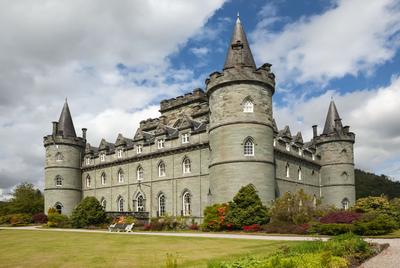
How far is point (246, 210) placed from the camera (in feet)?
96.3

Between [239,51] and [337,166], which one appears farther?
[337,166]

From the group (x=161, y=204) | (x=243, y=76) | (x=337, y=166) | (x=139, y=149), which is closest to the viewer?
(x=243, y=76)

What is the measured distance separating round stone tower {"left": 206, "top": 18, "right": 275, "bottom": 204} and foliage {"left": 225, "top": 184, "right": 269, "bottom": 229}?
140cm

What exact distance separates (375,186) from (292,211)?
61507 millimetres

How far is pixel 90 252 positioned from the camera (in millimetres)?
15773

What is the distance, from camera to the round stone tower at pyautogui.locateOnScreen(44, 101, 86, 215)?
161 ft

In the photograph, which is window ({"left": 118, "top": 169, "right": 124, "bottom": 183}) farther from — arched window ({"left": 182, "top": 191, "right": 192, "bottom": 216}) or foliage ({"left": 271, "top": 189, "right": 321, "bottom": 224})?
foliage ({"left": 271, "top": 189, "right": 321, "bottom": 224})

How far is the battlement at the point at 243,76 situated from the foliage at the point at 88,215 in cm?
1533

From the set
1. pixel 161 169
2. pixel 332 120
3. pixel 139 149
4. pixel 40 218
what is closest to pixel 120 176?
pixel 139 149

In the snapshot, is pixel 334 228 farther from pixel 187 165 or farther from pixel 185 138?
pixel 185 138

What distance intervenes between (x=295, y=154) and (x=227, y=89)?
13.0 meters

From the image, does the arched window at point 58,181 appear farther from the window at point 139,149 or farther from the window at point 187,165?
the window at point 187,165

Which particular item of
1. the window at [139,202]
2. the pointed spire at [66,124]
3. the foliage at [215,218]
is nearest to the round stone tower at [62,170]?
the pointed spire at [66,124]

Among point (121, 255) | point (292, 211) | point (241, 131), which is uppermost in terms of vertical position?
point (241, 131)
